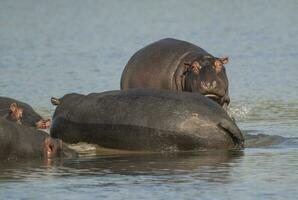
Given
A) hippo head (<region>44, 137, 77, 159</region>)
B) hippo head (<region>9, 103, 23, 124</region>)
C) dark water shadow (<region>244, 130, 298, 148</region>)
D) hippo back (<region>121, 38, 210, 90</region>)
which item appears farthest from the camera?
hippo back (<region>121, 38, 210, 90</region>)

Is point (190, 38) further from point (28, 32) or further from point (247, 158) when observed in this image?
point (247, 158)

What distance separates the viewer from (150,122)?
12.6 meters

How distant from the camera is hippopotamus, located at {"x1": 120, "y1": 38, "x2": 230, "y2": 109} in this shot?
14.4 metres

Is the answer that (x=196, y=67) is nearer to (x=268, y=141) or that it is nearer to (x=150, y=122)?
(x=268, y=141)

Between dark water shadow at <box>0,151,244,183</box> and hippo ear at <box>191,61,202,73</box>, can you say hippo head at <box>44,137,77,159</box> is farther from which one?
hippo ear at <box>191,61,202,73</box>

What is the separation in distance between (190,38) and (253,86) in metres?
9.02

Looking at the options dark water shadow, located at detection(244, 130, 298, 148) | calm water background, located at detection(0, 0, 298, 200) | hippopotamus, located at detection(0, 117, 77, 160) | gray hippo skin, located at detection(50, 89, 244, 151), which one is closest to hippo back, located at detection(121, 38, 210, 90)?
calm water background, located at detection(0, 0, 298, 200)

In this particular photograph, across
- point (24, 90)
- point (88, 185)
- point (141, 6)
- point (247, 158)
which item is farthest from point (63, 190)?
point (141, 6)

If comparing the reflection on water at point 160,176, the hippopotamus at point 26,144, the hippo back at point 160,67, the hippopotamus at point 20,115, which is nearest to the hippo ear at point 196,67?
the hippo back at point 160,67

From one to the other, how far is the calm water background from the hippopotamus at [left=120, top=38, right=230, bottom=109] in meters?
0.79

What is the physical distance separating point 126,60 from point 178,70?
804 centimetres

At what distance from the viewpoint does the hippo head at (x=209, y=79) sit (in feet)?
46.9

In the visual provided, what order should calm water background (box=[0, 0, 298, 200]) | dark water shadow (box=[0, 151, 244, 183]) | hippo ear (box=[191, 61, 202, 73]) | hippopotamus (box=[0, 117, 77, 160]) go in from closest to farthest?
calm water background (box=[0, 0, 298, 200]) → dark water shadow (box=[0, 151, 244, 183]) → hippopotamus (box=[0, 117, 77, 160]) → hippo ear (box=[191, 61, 202, 73])

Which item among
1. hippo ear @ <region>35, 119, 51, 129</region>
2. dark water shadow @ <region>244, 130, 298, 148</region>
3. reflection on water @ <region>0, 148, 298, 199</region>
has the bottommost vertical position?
reflection on water @ <region>0, 148, 298, 199</region>
